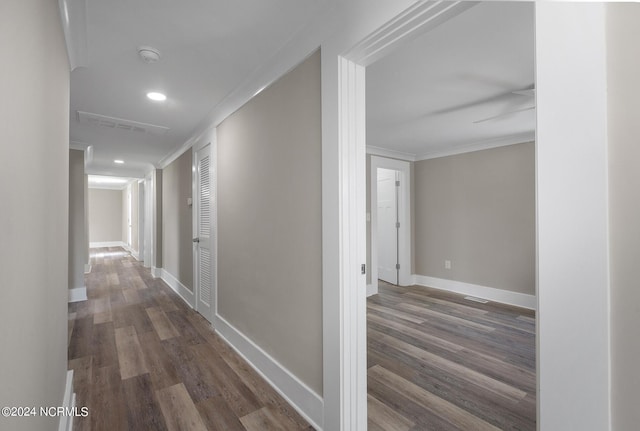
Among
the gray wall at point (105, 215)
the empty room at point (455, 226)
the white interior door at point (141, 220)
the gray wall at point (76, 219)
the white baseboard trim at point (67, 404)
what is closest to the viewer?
the white baseboard trim at point (67, 404)

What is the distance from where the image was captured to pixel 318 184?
1615 millimetres

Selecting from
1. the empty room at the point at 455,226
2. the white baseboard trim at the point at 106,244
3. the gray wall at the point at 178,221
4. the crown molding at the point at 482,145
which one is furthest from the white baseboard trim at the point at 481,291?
the white baseboard trim at the point at 106,244

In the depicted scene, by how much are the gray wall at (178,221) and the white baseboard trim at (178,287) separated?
0.07 m

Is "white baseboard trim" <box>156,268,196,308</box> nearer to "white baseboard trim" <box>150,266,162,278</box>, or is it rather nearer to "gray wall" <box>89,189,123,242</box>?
"white baseboard trim" <box>150,266,162,278</box>

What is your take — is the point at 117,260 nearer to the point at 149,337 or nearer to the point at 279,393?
the point at 149,337

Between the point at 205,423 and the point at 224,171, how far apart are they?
6.74 feet

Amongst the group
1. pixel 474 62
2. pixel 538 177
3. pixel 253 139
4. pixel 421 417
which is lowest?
pixel 421 417

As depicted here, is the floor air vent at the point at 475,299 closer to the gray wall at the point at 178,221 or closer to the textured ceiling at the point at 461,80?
the textured ceiling at the point at 461,80

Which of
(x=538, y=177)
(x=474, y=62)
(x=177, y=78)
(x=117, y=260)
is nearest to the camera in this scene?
(x=538, y=177)

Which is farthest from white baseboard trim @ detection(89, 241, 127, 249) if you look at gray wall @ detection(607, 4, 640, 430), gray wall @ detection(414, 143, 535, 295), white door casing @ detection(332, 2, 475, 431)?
gray wall @ detection(607, 4, 640, 430)

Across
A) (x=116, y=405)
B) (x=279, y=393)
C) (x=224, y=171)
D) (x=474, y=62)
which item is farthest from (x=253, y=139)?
(x=116, y=405)

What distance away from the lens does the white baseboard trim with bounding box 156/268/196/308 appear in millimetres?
3860

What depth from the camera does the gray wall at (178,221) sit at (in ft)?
13.2

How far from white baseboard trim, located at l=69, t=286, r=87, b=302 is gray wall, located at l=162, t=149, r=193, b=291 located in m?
1.18
